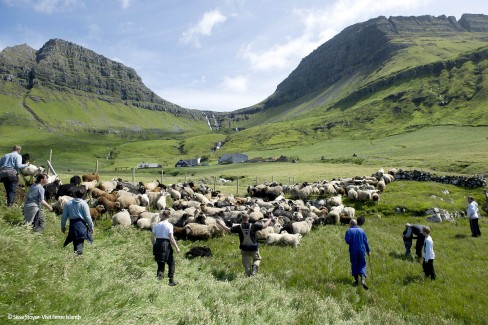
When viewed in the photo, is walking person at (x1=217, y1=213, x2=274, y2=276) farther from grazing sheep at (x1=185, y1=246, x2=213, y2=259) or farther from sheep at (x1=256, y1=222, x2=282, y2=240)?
sheep at (x1=256, y1=222, x2=282, y2=240)

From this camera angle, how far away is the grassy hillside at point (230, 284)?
7.24 metres

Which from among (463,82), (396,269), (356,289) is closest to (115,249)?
(356,289)

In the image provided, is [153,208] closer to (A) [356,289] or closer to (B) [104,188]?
(B) [104,188]

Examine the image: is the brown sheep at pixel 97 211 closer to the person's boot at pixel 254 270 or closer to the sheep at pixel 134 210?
the sheep at pixel 134 210

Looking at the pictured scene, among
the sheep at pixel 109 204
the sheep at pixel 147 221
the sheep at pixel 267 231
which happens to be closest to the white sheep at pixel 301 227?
the sheep at pixel 267 231

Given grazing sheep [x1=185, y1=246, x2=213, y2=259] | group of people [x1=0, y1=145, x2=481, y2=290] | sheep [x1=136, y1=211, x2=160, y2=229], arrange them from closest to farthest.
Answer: group of people [x1=0, y1=145, x2=481, y2=290], grazing sheep [x1=185, y1=246, x2=213, y2=259], sheep [x1=136, y1=211, x2=160, y2=229]

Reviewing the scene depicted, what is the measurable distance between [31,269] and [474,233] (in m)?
26.4

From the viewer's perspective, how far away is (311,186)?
1551 inches

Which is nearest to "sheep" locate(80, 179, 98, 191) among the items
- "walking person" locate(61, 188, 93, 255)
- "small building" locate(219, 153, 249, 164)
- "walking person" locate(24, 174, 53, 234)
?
"walking person" locate(24, 174, 53, 234)

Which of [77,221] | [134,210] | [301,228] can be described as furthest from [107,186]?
[77,221]

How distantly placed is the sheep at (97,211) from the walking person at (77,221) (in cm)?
922

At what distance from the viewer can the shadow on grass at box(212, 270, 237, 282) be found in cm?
1362

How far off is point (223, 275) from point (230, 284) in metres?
1.78

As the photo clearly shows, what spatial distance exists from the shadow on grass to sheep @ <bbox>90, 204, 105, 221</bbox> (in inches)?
426
